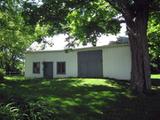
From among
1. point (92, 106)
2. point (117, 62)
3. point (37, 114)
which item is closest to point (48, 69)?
point (117, 62)

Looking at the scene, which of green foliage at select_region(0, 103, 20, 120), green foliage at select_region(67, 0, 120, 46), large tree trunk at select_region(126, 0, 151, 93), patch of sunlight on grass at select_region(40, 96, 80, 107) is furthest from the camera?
green foliage at select_region(67, 0, 120, 46)

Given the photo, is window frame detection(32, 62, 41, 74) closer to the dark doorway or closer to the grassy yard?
the dark doorway

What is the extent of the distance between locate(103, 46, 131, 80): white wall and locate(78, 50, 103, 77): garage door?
751 millimetres

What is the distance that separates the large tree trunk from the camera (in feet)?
64.5

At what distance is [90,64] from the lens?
109 ft

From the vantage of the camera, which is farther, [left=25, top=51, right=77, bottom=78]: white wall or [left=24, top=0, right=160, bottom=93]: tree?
[left=25, top=51, right=77, bottom=78]: white wall

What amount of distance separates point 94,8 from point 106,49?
904 centimetres

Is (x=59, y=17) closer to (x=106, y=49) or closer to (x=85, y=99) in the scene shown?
(x=85, y=99)

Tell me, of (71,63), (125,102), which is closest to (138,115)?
(125,102)

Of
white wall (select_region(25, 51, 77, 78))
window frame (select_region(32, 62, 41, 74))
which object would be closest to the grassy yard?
white wall (select_region(25, 51, 77, 78))

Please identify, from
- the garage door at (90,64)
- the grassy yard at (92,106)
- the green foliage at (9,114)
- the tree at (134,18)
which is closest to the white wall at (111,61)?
the garage door at (90,64)

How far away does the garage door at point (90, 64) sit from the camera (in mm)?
32250

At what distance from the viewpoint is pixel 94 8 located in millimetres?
23203

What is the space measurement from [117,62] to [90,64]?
12.2 ft
